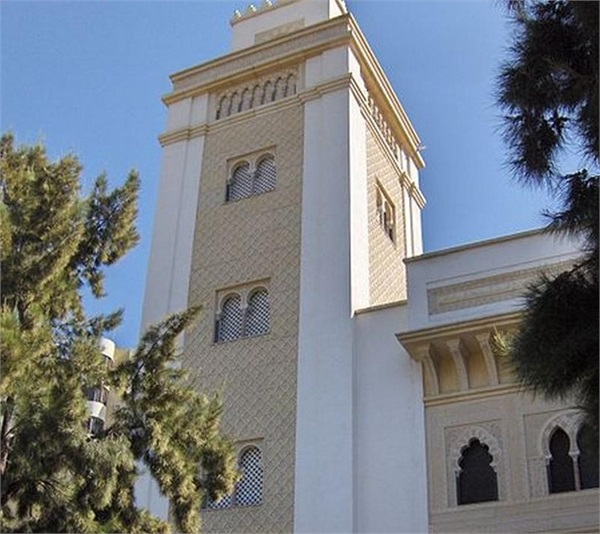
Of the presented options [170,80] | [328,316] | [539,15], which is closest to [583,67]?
[539,15]

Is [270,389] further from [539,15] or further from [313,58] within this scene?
[539,15]

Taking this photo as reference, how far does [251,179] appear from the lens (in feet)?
57.7

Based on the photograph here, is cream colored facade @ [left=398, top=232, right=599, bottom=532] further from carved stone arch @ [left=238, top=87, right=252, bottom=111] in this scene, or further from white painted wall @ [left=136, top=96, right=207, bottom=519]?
carved stone arch @ [left=238, top=87, right=252, bottom=111]

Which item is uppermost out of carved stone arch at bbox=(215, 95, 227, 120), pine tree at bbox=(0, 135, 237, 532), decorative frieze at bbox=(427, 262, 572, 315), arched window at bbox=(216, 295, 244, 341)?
carved stone arch at bbox=(215, 95, 227, 120)

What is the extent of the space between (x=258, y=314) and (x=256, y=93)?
15.8ft

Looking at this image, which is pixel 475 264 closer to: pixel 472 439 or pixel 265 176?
pixel 472 439

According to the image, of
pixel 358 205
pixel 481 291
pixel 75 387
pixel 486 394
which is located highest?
pixel 358 205

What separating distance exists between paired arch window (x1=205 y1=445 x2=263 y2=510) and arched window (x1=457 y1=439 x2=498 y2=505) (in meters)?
2.87

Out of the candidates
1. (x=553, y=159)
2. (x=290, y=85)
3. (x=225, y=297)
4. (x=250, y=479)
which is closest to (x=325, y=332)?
(x=225, y=297)

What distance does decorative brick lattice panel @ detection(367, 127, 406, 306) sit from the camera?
16547 mm

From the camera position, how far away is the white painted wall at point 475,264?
45.4 ft

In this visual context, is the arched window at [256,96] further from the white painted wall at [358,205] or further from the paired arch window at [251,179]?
the white painted wall at [358,205]

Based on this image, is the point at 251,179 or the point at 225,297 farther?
the point at 251,179

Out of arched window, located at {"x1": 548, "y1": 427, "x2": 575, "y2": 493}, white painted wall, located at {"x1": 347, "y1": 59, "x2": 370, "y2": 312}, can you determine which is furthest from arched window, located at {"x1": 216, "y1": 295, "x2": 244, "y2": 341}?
arched window, located at {"x1": 548, "y1": 427, "x2": 575, "y2": 493}
